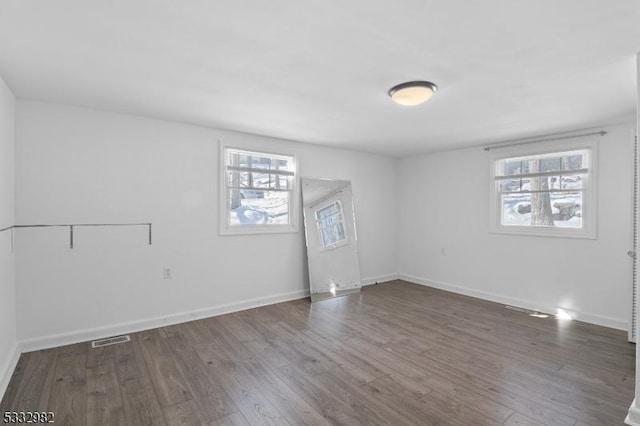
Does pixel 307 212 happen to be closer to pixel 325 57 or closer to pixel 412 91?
pixel 412 91

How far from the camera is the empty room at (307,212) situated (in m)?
1.91

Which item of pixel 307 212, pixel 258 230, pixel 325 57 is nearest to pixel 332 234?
pixel 307 212

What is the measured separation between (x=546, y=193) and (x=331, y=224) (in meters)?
3.05

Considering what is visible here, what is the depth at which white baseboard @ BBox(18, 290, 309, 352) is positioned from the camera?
2936 millimetres

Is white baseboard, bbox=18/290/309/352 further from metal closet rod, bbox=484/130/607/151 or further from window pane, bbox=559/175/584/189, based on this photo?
window pane, bbox=559/175/584/189

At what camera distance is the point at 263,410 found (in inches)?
81.7

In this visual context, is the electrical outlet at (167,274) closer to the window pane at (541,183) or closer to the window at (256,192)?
the window at (256,192)

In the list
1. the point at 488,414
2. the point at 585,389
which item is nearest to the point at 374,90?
the point at 488,414

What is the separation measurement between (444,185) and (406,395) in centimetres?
386

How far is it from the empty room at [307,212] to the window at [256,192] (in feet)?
0.10

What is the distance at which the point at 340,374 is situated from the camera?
2.53 m

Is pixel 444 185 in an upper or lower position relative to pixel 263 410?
upper

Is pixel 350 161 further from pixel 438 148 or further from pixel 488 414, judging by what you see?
pixel 488 414

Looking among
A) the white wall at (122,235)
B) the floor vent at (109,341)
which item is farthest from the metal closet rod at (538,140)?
the floor vent at (109,341)
